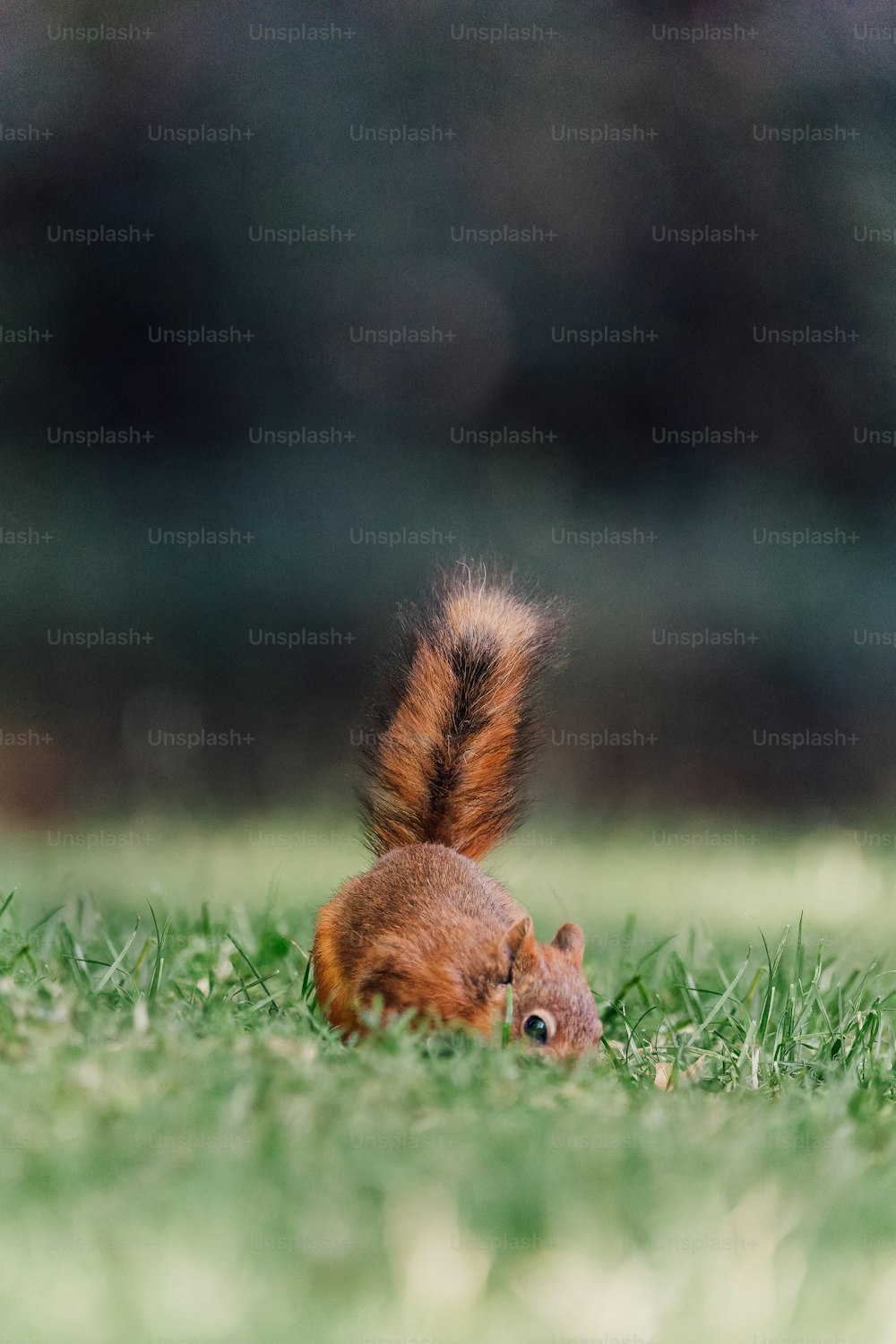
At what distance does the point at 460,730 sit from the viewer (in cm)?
365

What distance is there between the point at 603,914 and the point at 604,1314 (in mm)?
3305

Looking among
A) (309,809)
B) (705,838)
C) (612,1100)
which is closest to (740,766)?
(705,838)

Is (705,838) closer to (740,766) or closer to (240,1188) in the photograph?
(740,766)

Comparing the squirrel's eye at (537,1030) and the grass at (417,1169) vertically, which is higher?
the squirrel's eye at (537,1030)

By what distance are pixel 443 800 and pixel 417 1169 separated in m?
1.78

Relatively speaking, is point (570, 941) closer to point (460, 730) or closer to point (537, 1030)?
point (537, 1030)

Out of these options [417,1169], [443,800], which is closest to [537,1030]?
[443,800]

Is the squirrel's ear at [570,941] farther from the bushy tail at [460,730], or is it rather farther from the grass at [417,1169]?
the bushy tail at [460,730]

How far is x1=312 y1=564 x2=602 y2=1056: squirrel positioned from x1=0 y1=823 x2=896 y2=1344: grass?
6.8 inches

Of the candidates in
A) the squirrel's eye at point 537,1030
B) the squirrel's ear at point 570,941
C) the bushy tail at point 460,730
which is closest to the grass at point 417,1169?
the squirrel's eye at point 537,1030

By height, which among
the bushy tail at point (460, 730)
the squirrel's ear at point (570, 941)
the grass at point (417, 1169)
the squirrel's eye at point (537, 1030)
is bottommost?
the grass at point (417, 1169)

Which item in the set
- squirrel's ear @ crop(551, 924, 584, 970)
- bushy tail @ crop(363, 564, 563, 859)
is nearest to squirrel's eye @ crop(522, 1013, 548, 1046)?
squirrel's ear @ crop(551, 924, 584, 970)

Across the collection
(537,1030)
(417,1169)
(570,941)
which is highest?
(570,941)

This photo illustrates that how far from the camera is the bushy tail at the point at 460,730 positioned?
3.65 m
